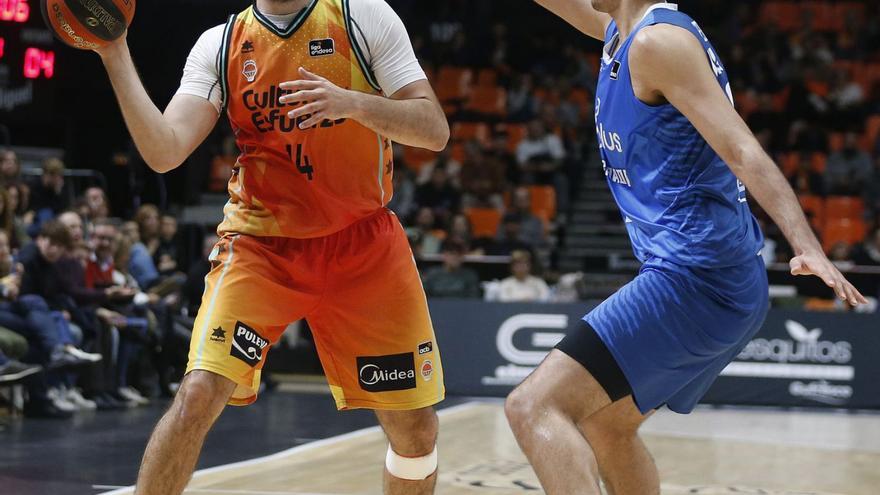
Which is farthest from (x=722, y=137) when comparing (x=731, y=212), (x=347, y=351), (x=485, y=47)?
(x=485, y=47)

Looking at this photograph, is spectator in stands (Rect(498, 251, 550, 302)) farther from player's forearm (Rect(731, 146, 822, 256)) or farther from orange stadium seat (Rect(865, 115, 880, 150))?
player's forearm (Rect(731, 146, 822, 256))

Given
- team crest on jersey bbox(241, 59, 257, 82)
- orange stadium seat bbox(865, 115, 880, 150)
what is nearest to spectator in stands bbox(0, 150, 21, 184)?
team crest on jersey bbox(241, 59, 257, 82)

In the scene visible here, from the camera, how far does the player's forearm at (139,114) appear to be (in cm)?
366

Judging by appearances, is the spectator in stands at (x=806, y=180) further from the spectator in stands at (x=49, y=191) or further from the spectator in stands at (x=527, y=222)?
the spectator in stands at (x=49, y=191)

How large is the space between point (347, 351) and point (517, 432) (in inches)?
37.4

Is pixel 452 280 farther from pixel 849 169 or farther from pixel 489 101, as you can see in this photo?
pixel 489 101

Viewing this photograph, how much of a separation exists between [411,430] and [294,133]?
3.70ft

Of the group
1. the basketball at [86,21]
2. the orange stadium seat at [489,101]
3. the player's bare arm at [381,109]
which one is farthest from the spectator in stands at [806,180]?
the basketball at [86,21]

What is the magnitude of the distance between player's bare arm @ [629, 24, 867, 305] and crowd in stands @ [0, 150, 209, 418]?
259 inches

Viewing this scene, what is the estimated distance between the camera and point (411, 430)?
4.39 meters

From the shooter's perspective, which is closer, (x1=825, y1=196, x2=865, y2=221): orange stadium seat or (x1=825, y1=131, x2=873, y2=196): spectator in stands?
(x1=825, y1=196, x2=865, y2=221): orange stadium seat

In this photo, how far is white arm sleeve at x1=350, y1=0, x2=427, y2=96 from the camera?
4.12 metres

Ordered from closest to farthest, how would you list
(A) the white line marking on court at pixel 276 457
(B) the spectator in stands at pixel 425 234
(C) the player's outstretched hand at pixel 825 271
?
(C) the player's outstretched hand at pixel 825 271, (A) the white line marking on court at pixel 276 457, (B) the spectator in stands at pixel 425 234

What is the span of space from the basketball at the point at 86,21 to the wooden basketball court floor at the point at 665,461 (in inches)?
123
